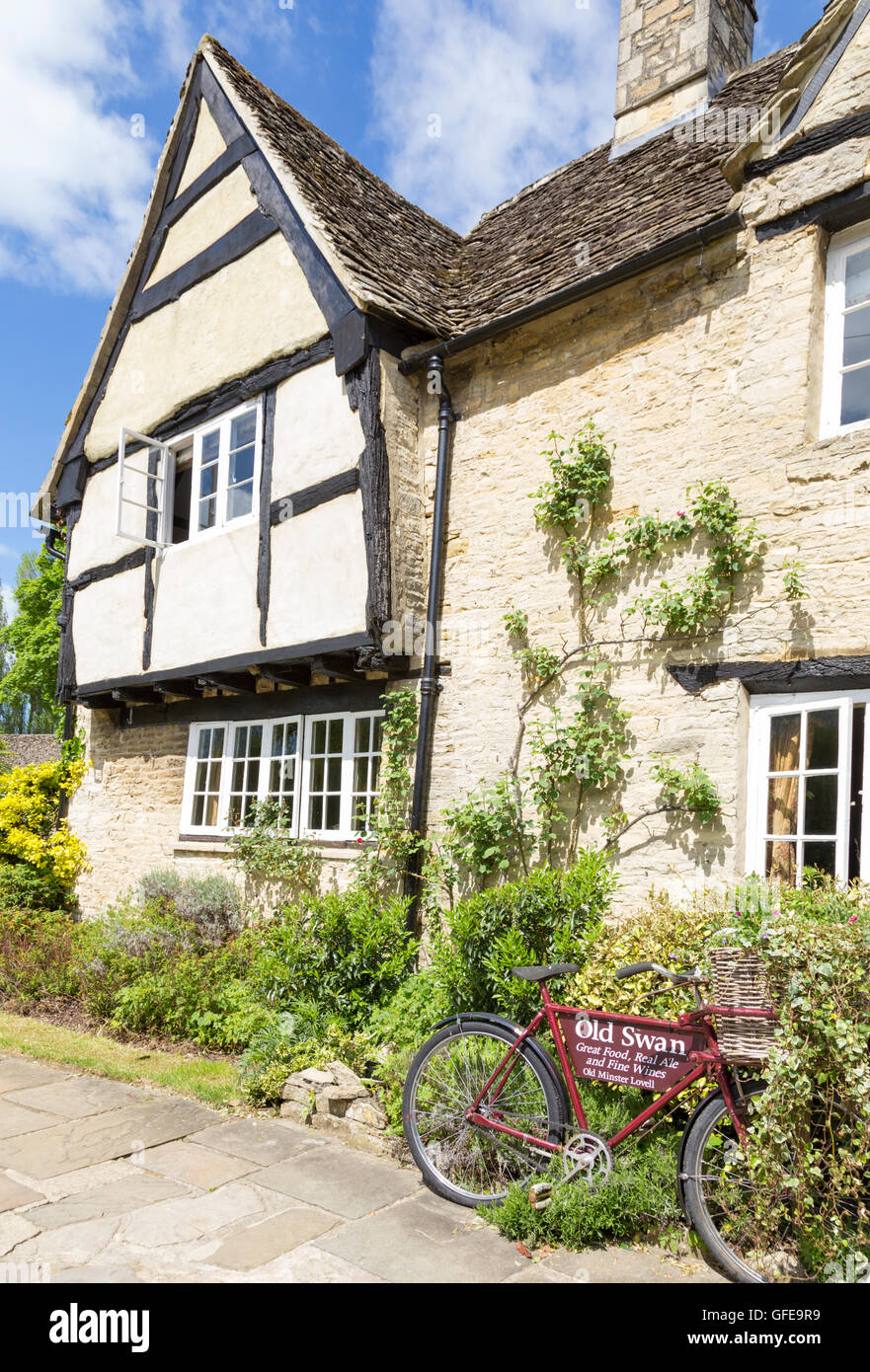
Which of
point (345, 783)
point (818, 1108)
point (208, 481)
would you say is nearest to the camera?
point (818, 1108)

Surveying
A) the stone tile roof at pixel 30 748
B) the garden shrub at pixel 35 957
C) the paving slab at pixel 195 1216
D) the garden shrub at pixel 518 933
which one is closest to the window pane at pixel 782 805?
the garden shrub at pixel 518 933

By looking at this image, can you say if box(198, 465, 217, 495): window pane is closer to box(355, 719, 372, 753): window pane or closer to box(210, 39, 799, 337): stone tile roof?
box(210, 39, 799, 337): stone tile roof

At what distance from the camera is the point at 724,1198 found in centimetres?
348

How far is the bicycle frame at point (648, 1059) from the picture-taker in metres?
3.57

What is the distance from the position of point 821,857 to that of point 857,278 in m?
3.47

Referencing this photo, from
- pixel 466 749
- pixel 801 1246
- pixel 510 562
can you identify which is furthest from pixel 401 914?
pixel 801 1246

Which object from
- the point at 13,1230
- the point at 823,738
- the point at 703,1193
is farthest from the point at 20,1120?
the point at 823,738

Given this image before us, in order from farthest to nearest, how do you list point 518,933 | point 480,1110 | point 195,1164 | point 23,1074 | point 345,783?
point 345,783, point 23,1074, point 518,933, point 195,1164, point 480,1110

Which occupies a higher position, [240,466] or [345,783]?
[240,466]

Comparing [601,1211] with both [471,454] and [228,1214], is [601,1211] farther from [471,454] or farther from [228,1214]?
[471,454]

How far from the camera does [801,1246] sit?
3344 mm

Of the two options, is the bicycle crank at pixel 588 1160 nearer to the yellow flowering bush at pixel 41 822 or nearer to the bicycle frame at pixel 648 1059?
the bicycle frame at pixel 648 1059

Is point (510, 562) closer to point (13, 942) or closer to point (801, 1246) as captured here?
point (801, 1246)

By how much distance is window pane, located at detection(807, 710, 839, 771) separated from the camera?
5.27 m
